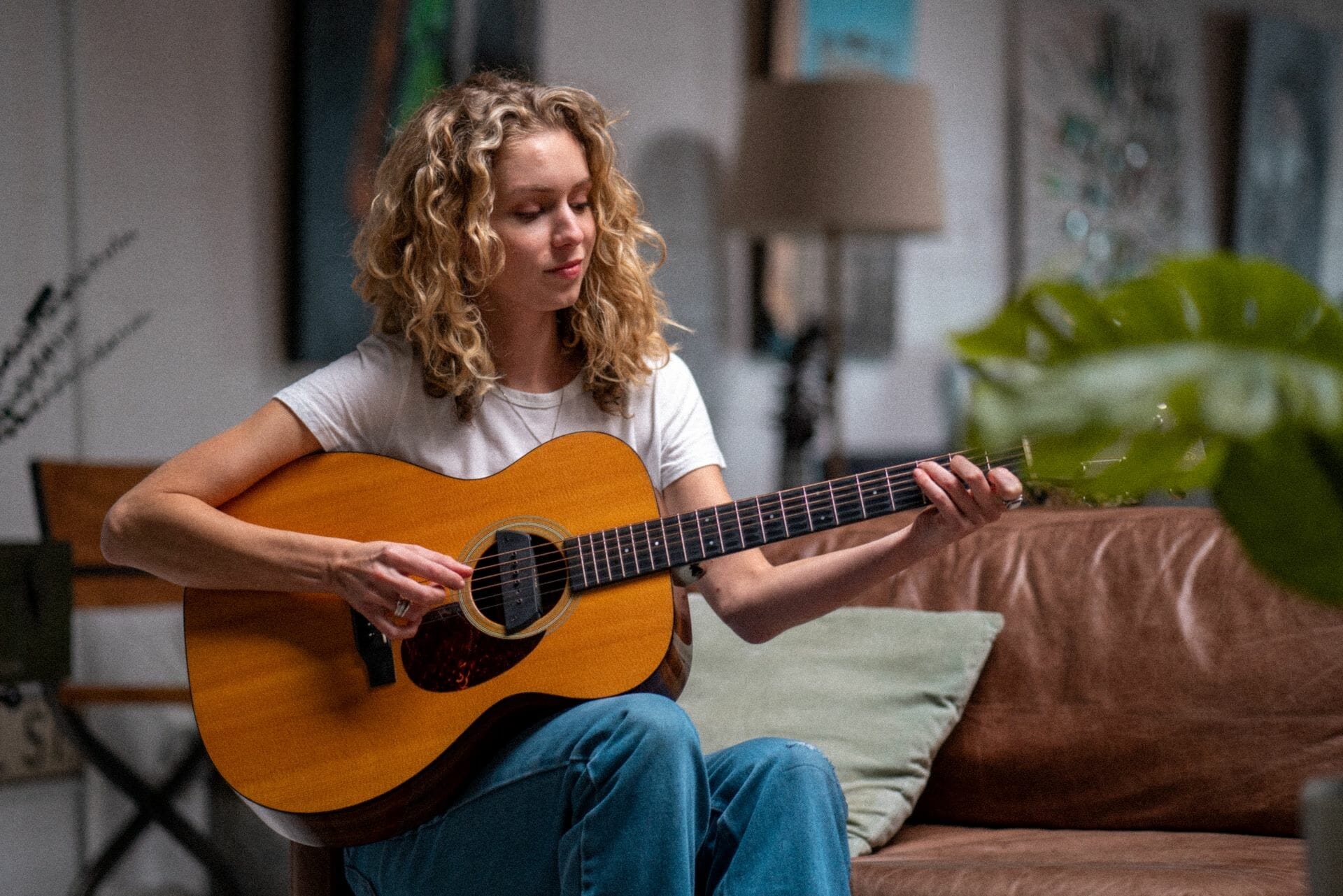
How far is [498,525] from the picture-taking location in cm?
162

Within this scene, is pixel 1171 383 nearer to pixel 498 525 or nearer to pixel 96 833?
pixel 498 525

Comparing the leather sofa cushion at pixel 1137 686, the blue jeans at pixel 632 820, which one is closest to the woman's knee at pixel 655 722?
the blue jeans at pixel 632 820

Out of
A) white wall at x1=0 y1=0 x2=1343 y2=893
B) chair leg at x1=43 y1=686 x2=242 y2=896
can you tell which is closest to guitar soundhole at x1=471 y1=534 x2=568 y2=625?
white wall at x1=0 y1=0 x2=1343 y2=893

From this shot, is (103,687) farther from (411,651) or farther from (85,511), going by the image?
(411,651)

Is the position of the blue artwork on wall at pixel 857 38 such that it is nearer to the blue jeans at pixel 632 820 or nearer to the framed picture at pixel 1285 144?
the framed picture at pixel 1285 144

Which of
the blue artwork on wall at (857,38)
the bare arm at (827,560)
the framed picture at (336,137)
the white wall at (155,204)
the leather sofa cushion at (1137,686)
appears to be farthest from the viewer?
the blue artwork on wall at (857,38)

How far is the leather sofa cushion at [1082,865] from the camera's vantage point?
155 cm

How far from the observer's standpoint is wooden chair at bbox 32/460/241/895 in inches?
90.8

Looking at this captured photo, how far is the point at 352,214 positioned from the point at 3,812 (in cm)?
125

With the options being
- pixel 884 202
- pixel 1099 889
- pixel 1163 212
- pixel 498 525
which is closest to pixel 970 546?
pixel 1099 889

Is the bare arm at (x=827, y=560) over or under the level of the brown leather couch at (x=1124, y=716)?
over

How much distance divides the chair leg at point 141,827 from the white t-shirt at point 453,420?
0.98 m

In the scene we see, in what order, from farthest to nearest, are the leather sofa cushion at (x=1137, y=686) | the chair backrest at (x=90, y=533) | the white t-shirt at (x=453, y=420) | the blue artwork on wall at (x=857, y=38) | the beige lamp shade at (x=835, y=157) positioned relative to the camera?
1. the blue artwork on wall at (x=857, y=38)
2. the beige lamp shade at (x=835, y=157)
3. the chair backrest at (x=90, y=533)
4. the leather sofa cushion at (x=1137, y=686)
5. the white t-shirt at (x=453, y=420)

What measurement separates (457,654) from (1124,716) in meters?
0.88
